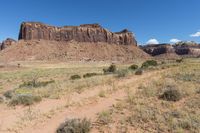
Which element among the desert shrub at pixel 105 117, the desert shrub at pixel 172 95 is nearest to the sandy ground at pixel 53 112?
the desert shrub at pixel 105 117

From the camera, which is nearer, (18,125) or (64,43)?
(18,125)

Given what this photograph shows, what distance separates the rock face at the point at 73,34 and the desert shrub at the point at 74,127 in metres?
120

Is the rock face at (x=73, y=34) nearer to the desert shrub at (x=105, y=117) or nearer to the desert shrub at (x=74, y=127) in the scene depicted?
the desert shrub at (x=105, y=117)

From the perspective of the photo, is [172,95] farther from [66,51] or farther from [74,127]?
[66,51]

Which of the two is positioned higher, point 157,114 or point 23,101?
point 23,101

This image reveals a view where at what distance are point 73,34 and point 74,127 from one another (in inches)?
5012

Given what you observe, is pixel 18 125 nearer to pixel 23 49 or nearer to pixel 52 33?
pixel 23 49

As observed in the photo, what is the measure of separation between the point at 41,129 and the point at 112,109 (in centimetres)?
323

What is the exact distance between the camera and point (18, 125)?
8.05 m

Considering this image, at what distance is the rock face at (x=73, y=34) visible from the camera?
123 meters

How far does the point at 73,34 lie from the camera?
131875 mm

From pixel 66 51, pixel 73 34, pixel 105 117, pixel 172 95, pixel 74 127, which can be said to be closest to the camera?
pixel 74 127

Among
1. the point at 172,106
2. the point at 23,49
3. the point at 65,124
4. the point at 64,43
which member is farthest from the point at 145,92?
the point at 64,43

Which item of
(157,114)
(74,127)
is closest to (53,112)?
(74,127)
